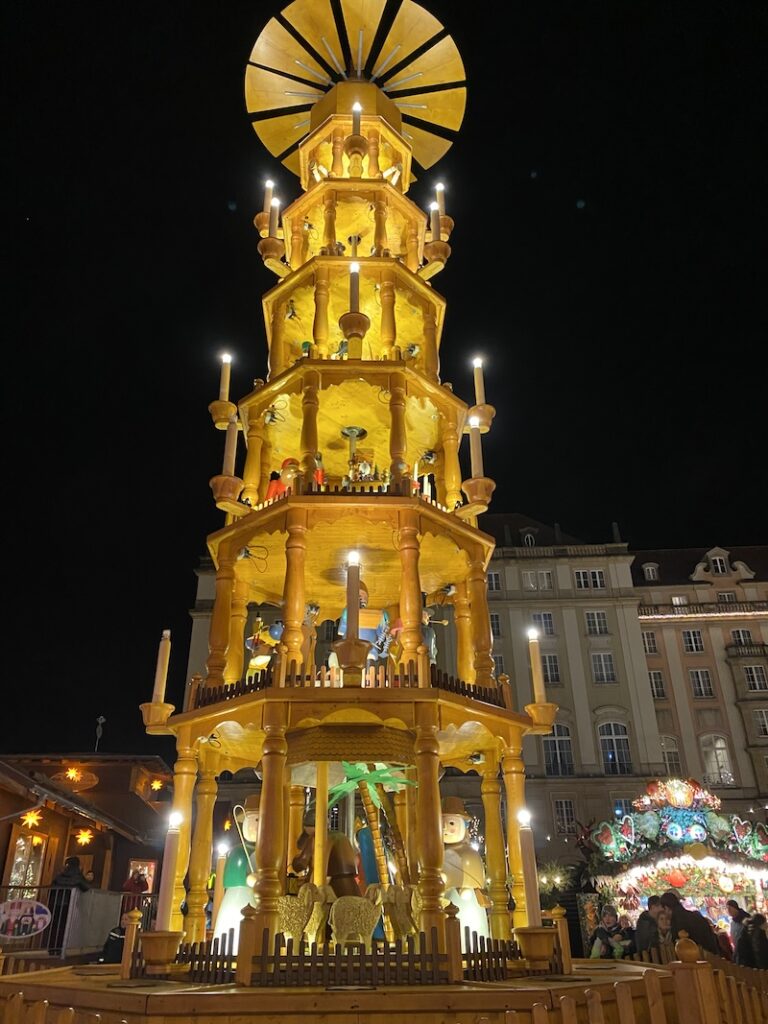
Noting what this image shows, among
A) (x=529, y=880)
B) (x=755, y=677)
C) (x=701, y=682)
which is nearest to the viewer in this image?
(x=529, y=880)

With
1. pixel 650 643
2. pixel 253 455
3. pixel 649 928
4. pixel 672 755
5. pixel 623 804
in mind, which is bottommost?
pixel 649 928

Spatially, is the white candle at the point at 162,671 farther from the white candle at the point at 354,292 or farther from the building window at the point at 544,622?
the building window at the point at 544,622

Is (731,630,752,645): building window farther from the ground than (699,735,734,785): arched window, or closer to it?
farther from the ground

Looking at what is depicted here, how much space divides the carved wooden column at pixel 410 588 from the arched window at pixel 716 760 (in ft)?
146

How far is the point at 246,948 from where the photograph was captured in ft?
27.6

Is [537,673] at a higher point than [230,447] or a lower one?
lower

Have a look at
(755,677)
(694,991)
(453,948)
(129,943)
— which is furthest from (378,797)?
(755,677)

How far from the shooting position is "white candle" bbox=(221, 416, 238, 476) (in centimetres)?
1402

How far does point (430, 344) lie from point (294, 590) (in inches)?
267

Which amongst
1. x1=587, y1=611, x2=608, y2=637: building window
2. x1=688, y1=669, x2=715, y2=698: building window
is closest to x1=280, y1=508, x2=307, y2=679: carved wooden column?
x1=587, y1=611, x2=608, y2=637: building window

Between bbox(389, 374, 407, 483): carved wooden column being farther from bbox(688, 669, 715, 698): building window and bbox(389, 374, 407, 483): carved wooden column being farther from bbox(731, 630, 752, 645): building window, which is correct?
bbox(731, 630, 752, 645): building window

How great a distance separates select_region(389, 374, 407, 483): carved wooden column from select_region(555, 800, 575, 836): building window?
1407 inches

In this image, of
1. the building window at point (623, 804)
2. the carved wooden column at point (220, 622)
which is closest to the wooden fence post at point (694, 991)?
the carved wooden column at point (220, 622)

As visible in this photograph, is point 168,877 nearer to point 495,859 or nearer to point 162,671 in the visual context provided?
point 162,671
